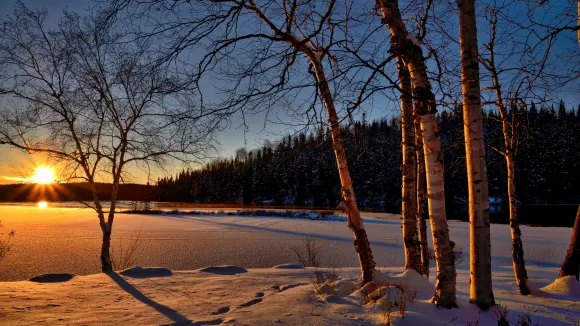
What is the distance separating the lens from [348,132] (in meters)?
4.06

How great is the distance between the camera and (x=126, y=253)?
1113 cm

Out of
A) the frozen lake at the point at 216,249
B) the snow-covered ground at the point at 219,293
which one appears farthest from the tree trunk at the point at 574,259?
the frozen lake at the point at 216,249

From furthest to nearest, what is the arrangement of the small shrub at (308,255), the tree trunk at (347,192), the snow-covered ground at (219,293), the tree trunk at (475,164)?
the small shrub at (308,255), the tree trunk at (347,192), the snow-covered ground at (219,293), the tree trunk at (475,164)

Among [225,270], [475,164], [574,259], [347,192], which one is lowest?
[225,270]

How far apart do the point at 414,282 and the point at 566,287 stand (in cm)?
297

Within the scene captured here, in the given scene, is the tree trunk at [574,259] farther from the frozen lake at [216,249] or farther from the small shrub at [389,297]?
the frozen lake at [216,249]

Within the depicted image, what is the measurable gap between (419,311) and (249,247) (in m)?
10.3

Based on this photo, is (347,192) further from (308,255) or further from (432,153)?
(308,255)

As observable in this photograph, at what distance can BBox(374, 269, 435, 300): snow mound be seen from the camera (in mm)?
4621

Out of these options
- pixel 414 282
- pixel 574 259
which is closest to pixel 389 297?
pixel 414 282

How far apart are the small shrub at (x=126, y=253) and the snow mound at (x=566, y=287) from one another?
9.79m

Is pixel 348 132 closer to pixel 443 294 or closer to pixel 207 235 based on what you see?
pixel 443 294

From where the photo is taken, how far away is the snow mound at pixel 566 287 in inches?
217

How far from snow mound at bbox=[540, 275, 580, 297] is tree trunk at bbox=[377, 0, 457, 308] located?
3350 millimetres
